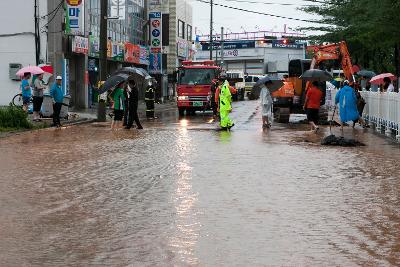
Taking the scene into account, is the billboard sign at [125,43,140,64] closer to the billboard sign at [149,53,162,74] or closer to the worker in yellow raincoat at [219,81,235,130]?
the billboard sign at [149,53,162,74]

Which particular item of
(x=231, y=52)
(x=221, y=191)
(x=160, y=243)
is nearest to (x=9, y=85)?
(x=221, y=191)

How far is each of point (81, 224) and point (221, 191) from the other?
301cm

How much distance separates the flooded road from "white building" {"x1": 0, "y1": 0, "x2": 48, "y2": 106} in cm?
2006

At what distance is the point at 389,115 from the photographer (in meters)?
23.0

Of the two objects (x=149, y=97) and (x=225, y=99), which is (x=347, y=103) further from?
(x=149, y=97)

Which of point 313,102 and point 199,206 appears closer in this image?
point 199,206

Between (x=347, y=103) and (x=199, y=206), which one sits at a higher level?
(x=347, y=103)

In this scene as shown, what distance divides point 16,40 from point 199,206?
29.7 metres

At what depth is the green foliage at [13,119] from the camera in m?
24.2

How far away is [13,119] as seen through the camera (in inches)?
966

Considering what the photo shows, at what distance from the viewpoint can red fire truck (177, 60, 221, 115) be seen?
37938 millimetres

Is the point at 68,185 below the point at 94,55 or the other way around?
below

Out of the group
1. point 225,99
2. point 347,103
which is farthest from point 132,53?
point 347,103

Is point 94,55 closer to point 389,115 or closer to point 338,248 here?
point 389,115
